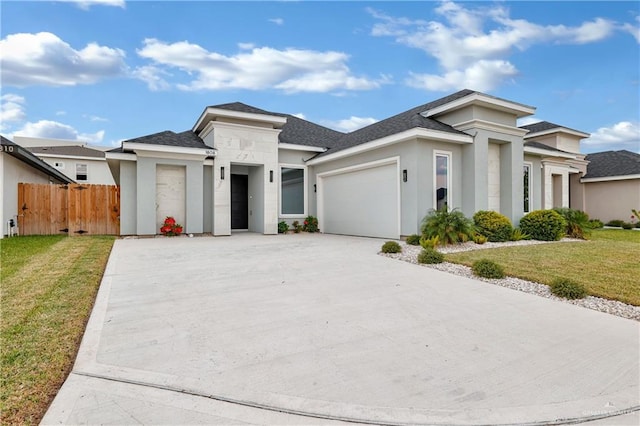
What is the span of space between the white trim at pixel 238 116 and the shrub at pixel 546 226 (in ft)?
33.6

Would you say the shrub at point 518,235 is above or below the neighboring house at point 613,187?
below

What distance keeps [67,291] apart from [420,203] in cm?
930

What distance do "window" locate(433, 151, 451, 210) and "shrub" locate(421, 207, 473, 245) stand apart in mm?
1646

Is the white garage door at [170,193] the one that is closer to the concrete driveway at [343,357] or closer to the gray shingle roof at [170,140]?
the gray shingle roof at [170,140]

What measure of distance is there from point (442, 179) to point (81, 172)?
28577 millimetres

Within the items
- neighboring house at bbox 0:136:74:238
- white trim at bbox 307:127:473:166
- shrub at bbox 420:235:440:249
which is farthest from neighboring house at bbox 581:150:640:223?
neighboring house at bbox 0:136:74:238

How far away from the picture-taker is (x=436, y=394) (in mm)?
2383

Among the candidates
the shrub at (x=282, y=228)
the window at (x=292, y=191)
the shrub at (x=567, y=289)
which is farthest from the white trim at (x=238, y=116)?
the shrub at (x=567, y=289)

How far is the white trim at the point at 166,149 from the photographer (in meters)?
12.0

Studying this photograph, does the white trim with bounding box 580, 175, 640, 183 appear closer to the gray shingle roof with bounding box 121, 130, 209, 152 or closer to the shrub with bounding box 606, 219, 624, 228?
the shrub with bounding box 606, 219, 624, 228

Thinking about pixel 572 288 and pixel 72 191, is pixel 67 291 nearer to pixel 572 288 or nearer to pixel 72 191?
pixel 572 288

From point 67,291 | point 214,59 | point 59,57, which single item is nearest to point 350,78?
point 214,59

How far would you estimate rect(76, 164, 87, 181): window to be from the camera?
27608 mm

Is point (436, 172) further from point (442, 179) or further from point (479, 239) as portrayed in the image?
point (479, 239)
